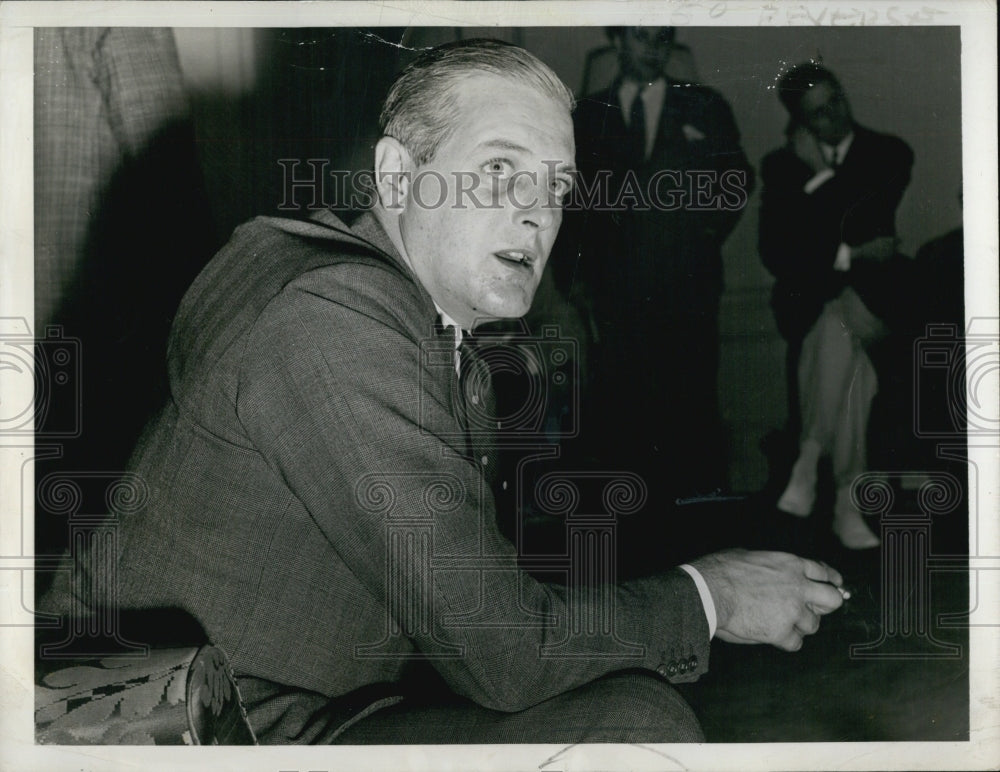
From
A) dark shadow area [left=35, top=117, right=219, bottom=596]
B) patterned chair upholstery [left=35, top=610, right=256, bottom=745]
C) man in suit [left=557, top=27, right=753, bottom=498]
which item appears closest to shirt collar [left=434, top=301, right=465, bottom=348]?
man in suit [left=557, top=27, right=753, bottom=498]

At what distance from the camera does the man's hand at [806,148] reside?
181 centimetres

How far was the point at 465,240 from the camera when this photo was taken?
1.68 m

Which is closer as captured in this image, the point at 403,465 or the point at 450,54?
the point at 403,465

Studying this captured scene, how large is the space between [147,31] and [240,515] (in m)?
0.99

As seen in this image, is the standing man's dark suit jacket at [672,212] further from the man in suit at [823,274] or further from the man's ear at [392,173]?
the man's ear at [392,173]

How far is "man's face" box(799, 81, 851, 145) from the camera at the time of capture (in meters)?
1.82

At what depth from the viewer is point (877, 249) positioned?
1.82 meters

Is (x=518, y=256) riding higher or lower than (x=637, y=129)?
Answer: lower

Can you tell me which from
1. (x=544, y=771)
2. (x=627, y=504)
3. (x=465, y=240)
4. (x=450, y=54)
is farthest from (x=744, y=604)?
(x=450, y=54)

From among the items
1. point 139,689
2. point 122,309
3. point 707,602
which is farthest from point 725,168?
point 139,689

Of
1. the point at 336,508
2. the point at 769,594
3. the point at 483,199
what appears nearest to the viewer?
the point at 336,508

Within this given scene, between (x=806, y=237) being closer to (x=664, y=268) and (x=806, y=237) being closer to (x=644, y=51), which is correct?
(x=664, y=268)

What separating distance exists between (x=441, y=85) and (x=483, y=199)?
9.7 inches

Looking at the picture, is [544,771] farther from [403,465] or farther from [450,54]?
[450,54]
